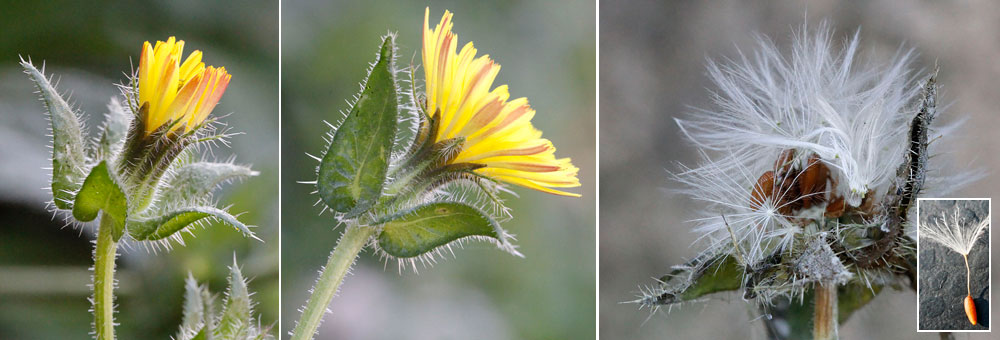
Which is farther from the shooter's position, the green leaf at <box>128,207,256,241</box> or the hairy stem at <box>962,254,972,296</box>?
the hairy stem at <box>962,254,972,296</box>

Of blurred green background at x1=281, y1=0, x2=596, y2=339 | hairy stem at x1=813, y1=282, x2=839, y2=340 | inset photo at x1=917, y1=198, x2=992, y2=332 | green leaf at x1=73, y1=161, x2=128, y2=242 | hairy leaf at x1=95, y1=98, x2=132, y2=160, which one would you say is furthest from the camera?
blurred green background at x1=281, y1=0, x2=596, y2=339

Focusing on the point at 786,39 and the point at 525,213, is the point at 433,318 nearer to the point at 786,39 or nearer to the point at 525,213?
the point at 525,213

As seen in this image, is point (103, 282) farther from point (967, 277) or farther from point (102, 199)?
point (967, 277)

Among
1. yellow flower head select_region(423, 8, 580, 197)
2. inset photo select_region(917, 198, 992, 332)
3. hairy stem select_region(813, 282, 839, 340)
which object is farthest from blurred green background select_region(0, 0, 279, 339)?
inset photo select_region(917, 198, 992, 332)

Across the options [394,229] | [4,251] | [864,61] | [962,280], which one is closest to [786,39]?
[864,61]

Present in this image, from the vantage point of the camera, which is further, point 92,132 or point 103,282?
point 92,132

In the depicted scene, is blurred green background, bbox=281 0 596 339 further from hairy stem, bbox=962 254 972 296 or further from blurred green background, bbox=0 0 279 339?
hairy stem, bbox=962 254 972 296

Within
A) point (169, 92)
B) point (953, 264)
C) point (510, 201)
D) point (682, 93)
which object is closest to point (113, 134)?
point (169, 92)
